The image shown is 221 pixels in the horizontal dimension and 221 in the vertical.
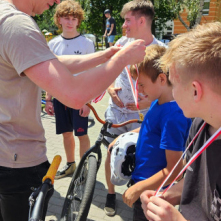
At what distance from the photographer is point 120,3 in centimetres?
2542

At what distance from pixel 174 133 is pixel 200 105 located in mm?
667

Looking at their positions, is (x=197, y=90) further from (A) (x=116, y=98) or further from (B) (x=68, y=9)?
(B) (x=68, y=9)

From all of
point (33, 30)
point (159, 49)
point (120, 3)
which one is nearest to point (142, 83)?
point (159, 49)

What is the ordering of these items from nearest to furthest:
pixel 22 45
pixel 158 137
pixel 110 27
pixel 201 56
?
pixel 201 56
pixel 22 45
pixel 158 137
pixel 110 27

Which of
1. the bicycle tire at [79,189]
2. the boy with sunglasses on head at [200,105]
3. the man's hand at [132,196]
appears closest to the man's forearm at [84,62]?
the boy with sunglasses on head at [200,105]

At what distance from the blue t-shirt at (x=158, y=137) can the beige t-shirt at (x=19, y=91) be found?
2.25 ft

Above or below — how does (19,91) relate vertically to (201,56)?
below

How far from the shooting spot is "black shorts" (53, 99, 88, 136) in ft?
12.1

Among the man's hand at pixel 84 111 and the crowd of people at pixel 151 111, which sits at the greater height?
the crowd of people at pixel 151 111

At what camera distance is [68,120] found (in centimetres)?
389

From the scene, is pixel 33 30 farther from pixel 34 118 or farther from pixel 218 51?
pixel 218 51

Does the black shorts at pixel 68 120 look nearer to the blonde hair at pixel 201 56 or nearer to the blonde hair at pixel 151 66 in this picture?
the blonde hair at pixel 151 66

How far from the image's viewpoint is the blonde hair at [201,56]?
3.60 ft

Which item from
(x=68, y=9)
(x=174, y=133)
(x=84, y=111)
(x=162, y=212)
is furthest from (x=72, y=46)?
(x=162, y=212)
